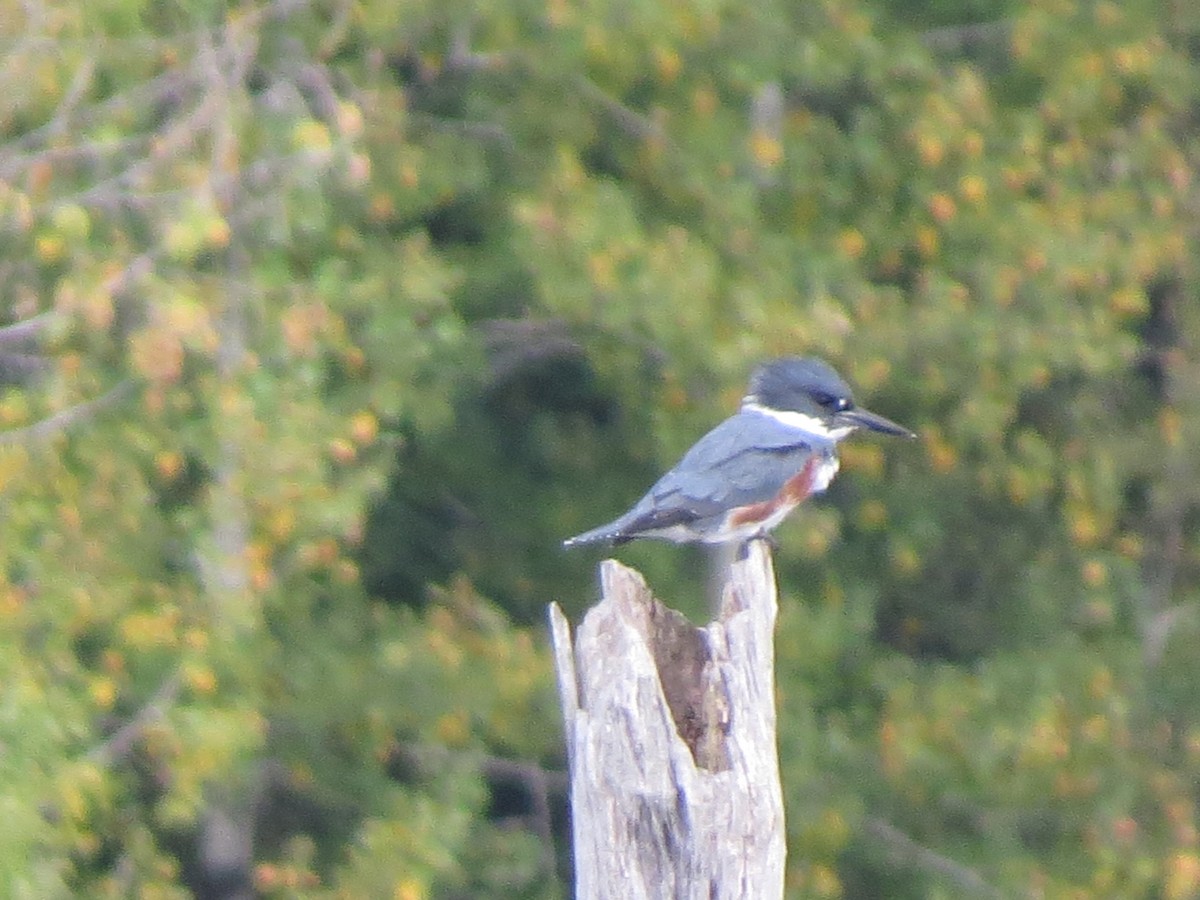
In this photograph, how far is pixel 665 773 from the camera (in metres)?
3.96

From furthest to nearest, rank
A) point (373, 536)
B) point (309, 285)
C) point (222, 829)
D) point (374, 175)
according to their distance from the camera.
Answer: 1. point (373, 536)
2. point (222, 829)
3. point (374, 175)
4. point (309, 285)

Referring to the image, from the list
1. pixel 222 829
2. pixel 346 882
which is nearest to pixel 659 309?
pixel 346 882

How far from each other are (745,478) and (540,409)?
4892 millimetres

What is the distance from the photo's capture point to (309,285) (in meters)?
8.48

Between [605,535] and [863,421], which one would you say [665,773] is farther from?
[863,421]

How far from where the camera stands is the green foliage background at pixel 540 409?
8211mm

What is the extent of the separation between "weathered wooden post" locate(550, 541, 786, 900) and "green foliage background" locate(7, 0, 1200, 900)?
3513mm

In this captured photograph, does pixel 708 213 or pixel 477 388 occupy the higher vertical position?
pixel 708 213

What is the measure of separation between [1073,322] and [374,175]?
9.45 feet

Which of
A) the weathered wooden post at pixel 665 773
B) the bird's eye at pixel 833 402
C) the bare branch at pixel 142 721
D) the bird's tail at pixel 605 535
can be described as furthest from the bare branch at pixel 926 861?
the weathered wooden post at pixel 665 773

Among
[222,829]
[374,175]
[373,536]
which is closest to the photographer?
[374,175]

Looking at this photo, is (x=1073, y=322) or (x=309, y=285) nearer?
(x=309, y=285)

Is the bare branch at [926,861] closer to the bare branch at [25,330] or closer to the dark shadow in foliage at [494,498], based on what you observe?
the dark shadow in foliage at [494,498]

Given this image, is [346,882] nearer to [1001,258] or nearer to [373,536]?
[373,536]
